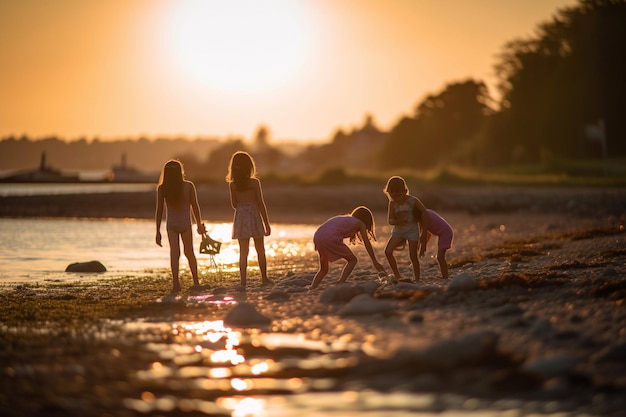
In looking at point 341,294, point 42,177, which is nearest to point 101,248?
point 341,294

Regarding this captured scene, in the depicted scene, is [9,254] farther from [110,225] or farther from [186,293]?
[110,225]

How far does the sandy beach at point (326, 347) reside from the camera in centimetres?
606

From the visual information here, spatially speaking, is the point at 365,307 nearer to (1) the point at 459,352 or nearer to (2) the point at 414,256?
(1) the point at 459,352

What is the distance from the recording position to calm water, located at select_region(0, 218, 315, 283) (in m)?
17.6

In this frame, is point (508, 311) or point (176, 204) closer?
point (508, 311)

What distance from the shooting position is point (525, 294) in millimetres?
9836

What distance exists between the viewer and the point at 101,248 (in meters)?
23.2

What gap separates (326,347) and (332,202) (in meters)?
40.2

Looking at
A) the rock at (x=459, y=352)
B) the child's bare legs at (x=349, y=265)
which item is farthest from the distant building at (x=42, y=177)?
the rock at (x=459, y=352)

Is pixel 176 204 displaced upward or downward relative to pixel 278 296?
upward

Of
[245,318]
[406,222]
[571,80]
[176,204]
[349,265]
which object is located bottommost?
[245,318]

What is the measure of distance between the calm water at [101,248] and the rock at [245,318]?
7.25m

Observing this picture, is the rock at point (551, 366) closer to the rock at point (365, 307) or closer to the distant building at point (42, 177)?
the rock at point (365, 307)

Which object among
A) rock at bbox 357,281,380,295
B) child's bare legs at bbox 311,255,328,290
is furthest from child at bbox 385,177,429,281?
rock at bbox 357,281,380,295
